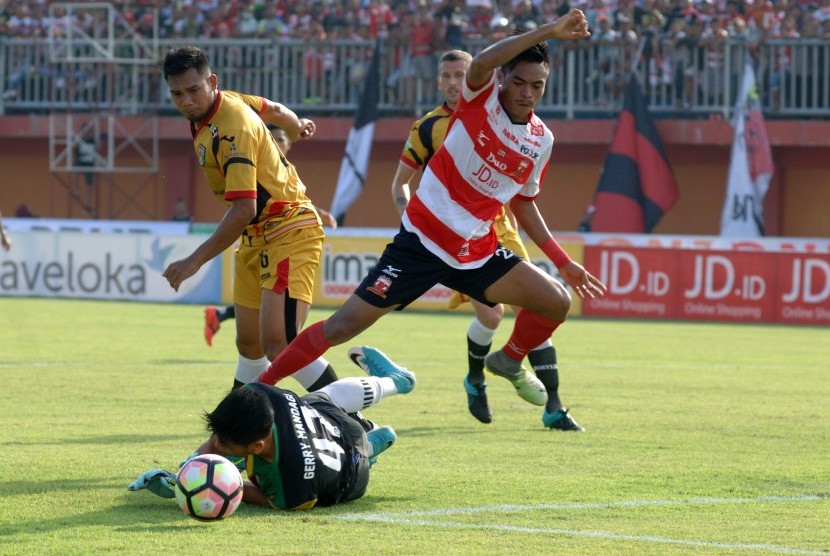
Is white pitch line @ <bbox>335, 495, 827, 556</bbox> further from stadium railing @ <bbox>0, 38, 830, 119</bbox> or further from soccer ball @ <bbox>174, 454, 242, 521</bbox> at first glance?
stadium railing @ <bbox>0, 38, 830, 119</bbox>

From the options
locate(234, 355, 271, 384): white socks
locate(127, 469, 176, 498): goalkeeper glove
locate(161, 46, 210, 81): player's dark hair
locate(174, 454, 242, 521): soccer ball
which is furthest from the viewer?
locate(234, 355, 271, 384): white socks

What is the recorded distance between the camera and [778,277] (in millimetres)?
23984

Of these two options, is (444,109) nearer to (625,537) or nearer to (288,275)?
(288,275)

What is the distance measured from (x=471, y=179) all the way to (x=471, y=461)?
164 cm

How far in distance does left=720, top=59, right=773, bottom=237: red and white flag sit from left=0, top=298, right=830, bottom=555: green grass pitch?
11.6 m

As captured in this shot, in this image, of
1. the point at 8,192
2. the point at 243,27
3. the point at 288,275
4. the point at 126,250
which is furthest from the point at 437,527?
the point at 8,192

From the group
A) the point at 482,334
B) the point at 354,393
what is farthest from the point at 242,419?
the point at 482,334

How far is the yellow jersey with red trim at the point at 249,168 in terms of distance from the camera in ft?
25.2

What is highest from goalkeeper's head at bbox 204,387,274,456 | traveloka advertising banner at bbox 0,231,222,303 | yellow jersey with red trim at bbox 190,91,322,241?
yellow jersey with red trim at bbox 190,91,322,241

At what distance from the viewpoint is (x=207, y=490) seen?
6117mm

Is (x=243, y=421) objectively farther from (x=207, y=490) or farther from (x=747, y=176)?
(x=747, y=176)

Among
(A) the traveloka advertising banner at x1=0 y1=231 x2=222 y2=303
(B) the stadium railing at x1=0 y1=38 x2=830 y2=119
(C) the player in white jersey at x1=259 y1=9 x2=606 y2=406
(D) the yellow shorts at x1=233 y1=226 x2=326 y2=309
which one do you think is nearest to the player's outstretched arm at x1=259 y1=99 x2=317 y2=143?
(D) the yellow shorts at x1=233 y1=226 x2=326 y2=309

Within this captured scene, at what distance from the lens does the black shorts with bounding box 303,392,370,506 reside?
6.62m

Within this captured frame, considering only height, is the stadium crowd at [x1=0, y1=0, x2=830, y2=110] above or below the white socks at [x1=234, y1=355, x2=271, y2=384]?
above
